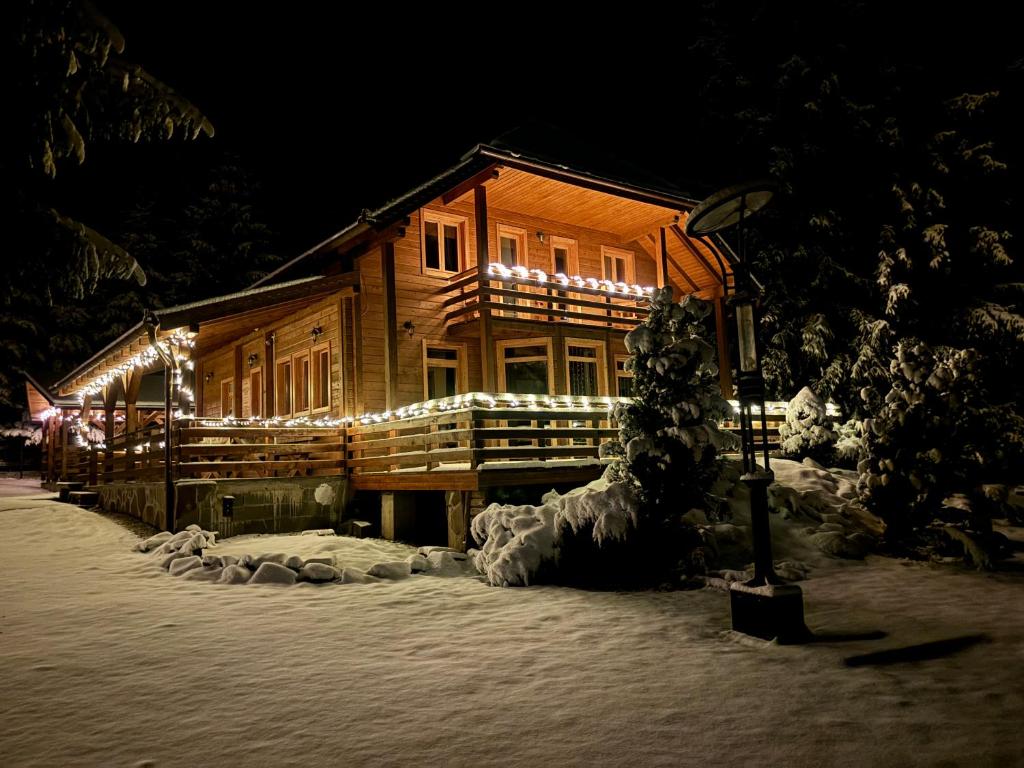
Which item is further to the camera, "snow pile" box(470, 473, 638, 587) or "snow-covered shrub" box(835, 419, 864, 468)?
"snow-covered shrub" box(835, 419, 864, 468)

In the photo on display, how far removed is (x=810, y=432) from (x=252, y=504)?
1112 centimetres

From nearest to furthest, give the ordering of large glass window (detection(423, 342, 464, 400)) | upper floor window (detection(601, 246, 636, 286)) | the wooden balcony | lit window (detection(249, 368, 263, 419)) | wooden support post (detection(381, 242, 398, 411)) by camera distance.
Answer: wooden support post (detection(381, 242, 398, 411)) → the wooden balcony → large glass window (detection(423, 342, 464, 400)) → upper floor window (detection(601, 246, 636, 286)) → lit window (detection(249, 368, 263, 419))

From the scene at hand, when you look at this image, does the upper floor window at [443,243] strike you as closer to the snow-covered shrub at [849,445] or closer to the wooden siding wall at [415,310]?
the wooden siding wall at [415,310]

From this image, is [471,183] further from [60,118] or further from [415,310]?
[60,118]

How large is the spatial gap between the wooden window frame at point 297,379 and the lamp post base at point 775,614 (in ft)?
44.1

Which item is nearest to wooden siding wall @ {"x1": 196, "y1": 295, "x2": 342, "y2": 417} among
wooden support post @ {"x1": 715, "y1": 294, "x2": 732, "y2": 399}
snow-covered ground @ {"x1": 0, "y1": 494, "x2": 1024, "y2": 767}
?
snow-covered ground @ {"x1": 0, "y1": 494, "x2": 1024, "y2": 767}

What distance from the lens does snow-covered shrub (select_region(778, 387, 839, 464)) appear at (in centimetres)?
1472

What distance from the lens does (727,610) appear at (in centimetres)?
640

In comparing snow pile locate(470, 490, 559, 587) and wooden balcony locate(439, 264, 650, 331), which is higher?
wooden balcony locate(439, 264, 650, 331)

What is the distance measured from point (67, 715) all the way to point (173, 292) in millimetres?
38529

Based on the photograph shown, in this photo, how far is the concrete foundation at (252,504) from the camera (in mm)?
11695

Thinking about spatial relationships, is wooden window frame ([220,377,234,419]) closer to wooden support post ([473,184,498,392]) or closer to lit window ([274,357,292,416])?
lit window ([274,357,292,416])

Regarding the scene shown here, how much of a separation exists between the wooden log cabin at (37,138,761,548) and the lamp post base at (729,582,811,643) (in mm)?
5099

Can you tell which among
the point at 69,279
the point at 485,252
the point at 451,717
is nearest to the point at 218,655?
the point at 451,717
